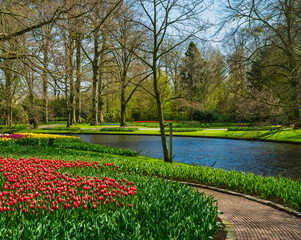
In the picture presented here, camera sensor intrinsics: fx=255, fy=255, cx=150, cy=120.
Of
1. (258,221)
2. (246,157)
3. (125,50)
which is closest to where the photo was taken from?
(258,221)

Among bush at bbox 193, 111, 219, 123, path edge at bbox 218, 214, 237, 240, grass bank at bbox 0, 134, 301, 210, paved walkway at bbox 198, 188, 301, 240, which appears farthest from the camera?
bush at bbox 193, 111, 219, 123

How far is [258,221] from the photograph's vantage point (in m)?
4.34

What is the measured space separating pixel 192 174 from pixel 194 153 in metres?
7.13

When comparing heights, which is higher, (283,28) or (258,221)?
(283,28)

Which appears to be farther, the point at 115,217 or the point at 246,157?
the point at 246,157

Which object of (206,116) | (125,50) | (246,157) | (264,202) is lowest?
(246,157)

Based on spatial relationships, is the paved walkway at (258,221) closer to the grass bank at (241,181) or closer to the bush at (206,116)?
the grass bank at (241,181)

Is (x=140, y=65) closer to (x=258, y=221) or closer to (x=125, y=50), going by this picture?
(x=125, y=50)

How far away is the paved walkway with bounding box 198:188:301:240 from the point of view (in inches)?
149

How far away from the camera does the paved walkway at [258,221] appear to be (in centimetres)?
378

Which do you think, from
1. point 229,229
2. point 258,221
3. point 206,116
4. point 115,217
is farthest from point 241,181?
point 206,116

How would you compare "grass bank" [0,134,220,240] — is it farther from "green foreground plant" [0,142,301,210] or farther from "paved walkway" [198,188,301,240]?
"green foreground plant" [0,142,301,210]

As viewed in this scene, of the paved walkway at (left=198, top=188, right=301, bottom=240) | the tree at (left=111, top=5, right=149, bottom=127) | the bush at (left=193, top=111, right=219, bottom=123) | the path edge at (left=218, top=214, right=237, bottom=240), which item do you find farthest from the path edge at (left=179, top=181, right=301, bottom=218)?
the bush at (left=193, top=111, right=219, bottom=123)

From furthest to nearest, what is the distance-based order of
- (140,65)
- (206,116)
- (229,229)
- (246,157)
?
(206,116) < (140,65) < (246,157) < (229,229)
